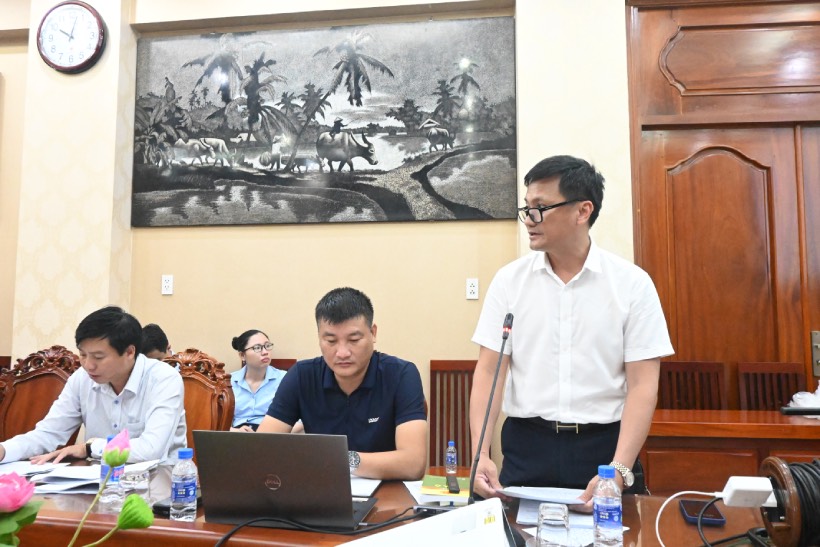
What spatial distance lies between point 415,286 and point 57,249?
216 cm

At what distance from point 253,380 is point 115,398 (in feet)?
4.15

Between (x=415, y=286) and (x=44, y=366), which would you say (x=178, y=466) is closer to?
(x=44, y=366)

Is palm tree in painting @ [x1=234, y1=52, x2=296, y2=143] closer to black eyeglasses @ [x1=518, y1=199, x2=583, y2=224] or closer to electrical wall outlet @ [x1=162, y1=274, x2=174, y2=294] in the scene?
electrical wall outlet @ [x1=162, y1=274, x2=174, y2=294]

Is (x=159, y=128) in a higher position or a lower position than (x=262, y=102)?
lower

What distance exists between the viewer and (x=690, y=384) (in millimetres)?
3080

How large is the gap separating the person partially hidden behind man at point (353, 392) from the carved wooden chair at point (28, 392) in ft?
3.99

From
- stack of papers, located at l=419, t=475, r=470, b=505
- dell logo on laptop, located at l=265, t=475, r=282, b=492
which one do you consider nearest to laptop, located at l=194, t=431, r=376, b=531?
dell logo on laptop, located at l=265, t=475, r=282, b=492

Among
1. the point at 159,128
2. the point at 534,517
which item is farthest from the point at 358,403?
the point at 159,128

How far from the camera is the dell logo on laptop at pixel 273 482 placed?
43.7 inches

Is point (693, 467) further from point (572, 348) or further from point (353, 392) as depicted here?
point (353, 392)

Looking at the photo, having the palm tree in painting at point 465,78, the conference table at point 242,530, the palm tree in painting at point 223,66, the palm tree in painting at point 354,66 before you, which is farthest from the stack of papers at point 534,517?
the palm tree in painting at point 223,66

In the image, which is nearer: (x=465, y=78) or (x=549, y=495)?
(x=549, y=495)

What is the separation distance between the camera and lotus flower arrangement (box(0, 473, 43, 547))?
1.88 feet

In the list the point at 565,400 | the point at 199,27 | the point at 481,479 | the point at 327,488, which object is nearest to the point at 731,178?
the point at 565,400
